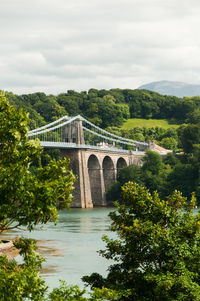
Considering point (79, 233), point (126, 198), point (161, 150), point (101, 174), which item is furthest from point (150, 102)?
point (126, 198)

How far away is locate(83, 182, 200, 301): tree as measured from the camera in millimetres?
10867

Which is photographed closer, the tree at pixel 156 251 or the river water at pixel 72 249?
the tree at pixel 156 251

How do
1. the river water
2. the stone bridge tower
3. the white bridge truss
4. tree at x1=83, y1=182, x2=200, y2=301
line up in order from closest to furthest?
tree at x1=83, y1=182, x2=200, y2=301
the river water
the white bridge truss
the stone bridge tower

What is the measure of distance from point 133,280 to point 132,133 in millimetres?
102680

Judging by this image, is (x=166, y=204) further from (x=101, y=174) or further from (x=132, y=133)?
(x=132, y=133)

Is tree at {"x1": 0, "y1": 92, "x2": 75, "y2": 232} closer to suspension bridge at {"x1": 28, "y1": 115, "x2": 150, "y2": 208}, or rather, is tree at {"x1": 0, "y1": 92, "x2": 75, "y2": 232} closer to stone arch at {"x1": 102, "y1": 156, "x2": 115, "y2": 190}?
suspension bridge at {"x1": 28, "y1": 115, "x2": 150, "y2": 208}

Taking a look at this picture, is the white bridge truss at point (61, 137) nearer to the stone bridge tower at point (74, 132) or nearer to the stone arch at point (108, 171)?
the stone bridge tower at point (74, 132)

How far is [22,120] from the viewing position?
32.6 ft

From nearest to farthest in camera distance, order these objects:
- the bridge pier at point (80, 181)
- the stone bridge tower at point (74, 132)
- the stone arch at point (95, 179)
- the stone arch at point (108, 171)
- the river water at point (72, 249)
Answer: the river water at point (72, 249), the bridge pier at point (80, 181), the stone bridge tower at point (74, 132), the stone arch at point (95, 179), the stone arch at point (108, 171)

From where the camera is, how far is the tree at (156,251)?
10.9 m

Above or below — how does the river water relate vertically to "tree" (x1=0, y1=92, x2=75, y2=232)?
below

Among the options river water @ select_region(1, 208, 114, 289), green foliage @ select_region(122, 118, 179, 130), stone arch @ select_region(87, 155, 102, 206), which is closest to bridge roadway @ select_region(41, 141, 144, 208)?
stone arch @ select_region(87, 155, 102, 206)

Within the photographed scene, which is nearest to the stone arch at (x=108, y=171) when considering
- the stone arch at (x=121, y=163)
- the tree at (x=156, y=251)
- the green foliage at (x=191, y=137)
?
the stone arch at (x=121, y=163)

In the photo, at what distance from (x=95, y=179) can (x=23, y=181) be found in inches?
2812
